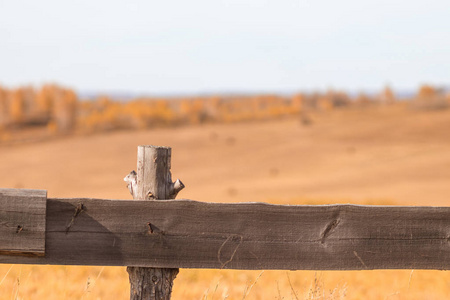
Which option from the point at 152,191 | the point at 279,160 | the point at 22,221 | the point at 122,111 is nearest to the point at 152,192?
the point at 152,191

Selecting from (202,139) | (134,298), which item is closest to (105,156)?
(202,139)

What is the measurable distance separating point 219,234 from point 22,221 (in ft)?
3.24

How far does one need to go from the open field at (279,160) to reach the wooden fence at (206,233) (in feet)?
41.3

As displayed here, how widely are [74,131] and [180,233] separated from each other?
145 ft

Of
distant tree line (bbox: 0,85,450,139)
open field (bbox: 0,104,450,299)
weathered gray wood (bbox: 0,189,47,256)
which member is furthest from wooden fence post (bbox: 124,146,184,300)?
distant tree line (bbox: 0,85,450,139)

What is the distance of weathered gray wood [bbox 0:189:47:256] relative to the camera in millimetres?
2758

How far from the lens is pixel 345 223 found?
2990 mm

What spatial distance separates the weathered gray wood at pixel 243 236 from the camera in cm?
285

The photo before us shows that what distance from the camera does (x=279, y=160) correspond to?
3097cm

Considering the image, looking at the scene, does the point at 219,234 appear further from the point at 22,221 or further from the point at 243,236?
the point at 22,221

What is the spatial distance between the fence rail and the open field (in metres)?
12.6

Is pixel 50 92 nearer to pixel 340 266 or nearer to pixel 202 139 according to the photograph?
pixel 202 139

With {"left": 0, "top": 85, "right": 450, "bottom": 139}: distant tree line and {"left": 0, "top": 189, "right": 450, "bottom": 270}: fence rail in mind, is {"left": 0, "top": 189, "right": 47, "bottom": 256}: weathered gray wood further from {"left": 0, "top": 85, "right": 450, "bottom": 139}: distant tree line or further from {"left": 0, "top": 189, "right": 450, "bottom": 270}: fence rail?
{"left": 0, "top": 85, "right": 450, "bottom": 139}: distant tree line

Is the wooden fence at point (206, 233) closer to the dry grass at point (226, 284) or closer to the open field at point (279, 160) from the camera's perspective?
the dry grass at point (226, 284)
